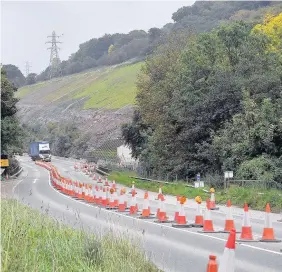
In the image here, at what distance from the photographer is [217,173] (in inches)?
1686

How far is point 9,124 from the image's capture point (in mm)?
53938

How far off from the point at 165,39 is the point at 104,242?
175ft

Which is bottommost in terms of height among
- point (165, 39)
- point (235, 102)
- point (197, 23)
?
point (235, 102)

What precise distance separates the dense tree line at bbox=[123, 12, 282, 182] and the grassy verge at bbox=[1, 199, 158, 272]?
22.7 m

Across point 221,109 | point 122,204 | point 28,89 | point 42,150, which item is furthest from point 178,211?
point 28,89

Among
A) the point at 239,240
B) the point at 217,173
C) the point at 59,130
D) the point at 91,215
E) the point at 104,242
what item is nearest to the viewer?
the point at 104,242

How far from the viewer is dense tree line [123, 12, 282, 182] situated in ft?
121

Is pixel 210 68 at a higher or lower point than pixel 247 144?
higher

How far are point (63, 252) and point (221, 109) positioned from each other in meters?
33.9

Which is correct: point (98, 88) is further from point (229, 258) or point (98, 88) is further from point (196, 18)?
point (229, 258)

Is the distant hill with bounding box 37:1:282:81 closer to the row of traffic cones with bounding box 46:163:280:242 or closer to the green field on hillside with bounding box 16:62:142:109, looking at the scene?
the green field on hillside with bounding box 16:62:142:109

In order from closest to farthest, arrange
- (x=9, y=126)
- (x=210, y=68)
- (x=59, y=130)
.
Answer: (x=210, y=68), (x=9, y=126), (x=59, y=130)

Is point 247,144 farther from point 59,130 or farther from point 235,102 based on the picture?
point 59,130

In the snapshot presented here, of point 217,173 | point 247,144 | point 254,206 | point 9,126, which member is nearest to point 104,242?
point 254,206
